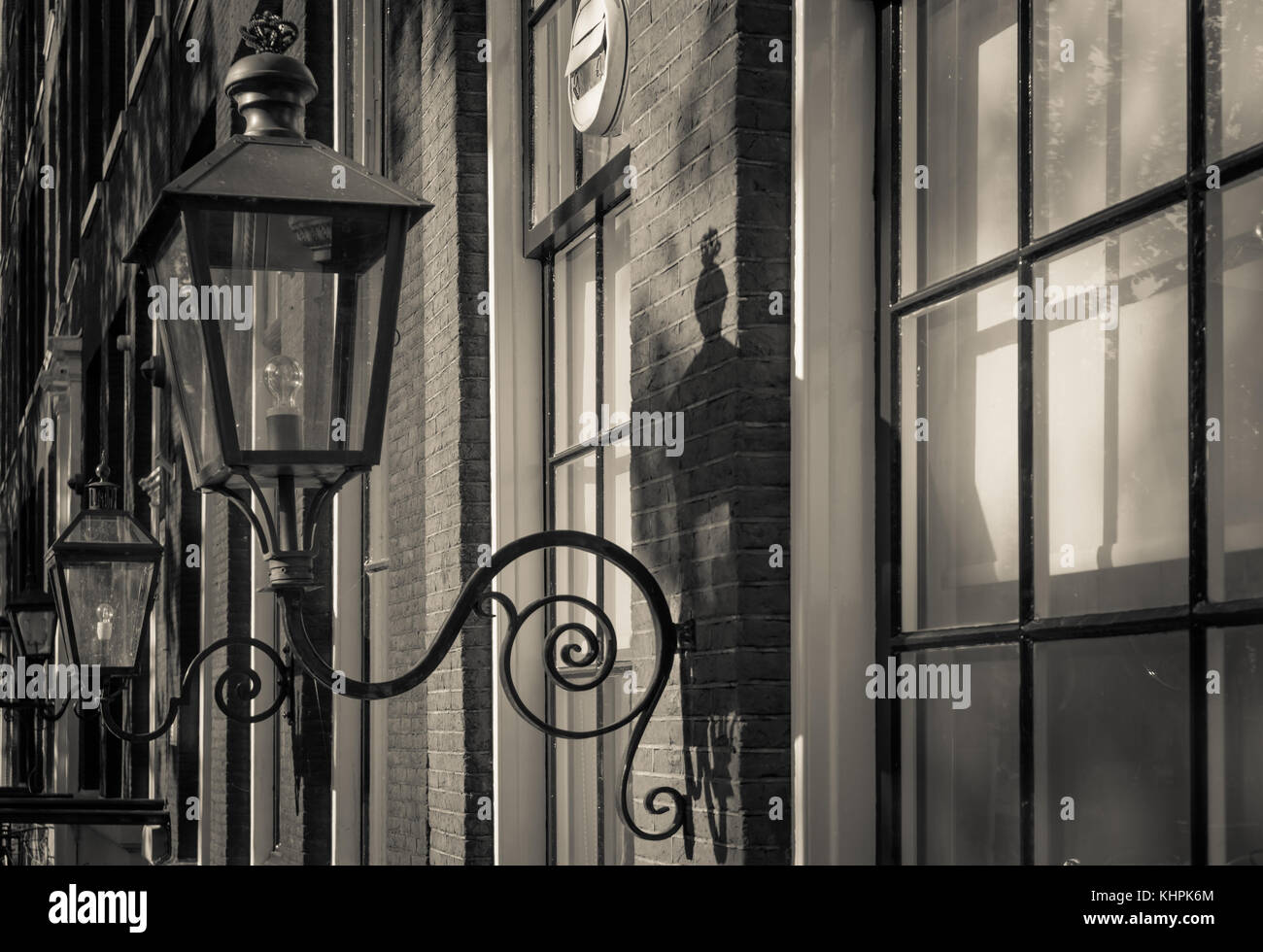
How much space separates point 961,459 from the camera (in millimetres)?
3238

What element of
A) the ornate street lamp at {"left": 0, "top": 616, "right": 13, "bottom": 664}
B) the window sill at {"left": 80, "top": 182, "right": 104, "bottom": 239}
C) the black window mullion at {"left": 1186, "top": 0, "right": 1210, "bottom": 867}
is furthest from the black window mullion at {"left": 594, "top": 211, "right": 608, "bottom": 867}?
the window sill at {"left": 80, "top": 182, "right": 104, "bottom": 239}

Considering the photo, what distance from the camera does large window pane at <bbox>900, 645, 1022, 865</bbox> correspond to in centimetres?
304

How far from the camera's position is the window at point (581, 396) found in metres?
4.71

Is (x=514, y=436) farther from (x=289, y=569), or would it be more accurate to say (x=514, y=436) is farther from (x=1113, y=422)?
(x=1113, y=422)

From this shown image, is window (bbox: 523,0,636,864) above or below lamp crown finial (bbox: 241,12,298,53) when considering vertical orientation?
below

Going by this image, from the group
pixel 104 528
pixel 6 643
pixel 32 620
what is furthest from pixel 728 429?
pixel 6 643

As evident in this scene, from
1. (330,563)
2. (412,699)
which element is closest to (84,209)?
(330,563)

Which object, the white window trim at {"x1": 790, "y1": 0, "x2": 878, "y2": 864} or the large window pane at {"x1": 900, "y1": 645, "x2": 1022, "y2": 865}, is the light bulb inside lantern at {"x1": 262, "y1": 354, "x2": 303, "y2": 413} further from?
the large window pane at {"x1": 900, "y1": 645, "x2": 1022, "y2": 865}

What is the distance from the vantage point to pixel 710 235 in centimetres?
375

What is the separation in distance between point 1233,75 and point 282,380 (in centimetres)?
184

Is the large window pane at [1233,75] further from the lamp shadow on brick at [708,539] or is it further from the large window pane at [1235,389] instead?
the lamp shadow on brick at [708,539]

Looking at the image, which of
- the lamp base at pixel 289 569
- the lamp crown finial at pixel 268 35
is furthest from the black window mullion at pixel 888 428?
the lamp crown finial at pixel 268 35

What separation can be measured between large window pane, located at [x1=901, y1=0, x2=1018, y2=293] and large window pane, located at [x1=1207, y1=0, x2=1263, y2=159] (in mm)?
537

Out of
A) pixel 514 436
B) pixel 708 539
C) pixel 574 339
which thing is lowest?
pixel 708 539
